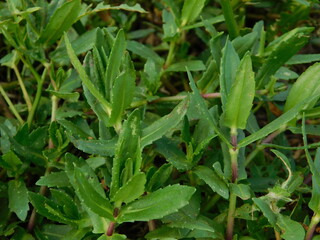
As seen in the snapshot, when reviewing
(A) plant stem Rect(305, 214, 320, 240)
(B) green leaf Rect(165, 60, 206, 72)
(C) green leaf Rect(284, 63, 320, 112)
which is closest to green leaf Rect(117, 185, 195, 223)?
(A) plant stem Rect(305, 214, 320, 240)

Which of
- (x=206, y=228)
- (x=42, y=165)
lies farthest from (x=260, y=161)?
(x=42, y=165)

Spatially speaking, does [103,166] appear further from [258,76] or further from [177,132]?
[258,76]

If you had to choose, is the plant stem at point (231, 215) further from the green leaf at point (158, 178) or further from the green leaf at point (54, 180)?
the green leaf at point (54, 180)

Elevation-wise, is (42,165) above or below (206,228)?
above

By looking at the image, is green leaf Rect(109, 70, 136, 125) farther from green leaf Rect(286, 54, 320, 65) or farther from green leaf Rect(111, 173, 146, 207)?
green leaf Rect(286, 54, 320, 65)

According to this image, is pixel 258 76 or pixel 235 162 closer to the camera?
pixel 235 162

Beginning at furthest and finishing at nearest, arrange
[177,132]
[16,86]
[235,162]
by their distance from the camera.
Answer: [16,86] → [177,132] → [235,162]

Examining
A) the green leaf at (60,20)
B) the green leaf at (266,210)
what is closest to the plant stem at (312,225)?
the green leaf at (266,210)
